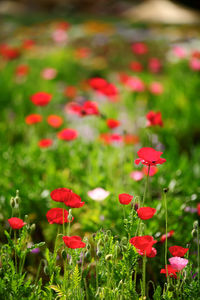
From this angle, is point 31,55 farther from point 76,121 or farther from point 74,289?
point 74,289

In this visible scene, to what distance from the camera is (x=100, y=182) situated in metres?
1.78

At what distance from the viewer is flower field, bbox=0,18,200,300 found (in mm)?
1107

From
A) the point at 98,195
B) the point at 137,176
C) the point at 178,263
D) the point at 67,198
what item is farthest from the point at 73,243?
the point at 137,176

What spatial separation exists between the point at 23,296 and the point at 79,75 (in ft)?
10.6

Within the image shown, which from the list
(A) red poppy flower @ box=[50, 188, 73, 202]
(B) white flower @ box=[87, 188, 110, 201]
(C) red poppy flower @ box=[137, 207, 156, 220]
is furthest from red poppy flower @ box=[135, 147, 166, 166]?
(B) white flower @ box=[87, 188, 110, 201]

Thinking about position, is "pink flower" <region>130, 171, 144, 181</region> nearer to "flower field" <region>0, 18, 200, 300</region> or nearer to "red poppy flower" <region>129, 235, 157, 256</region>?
"flower field" <region>0, 18, 200, 300</region>

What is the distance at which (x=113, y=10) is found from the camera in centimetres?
1011

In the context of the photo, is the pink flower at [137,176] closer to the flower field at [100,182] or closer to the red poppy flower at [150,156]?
the flower field at [100,182]

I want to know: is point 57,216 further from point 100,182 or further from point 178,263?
point 100,182

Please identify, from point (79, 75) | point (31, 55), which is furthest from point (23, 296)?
point (31, 55)

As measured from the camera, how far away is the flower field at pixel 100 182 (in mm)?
1107

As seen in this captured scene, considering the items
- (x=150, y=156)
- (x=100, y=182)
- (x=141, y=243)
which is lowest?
(x=100, y=182)

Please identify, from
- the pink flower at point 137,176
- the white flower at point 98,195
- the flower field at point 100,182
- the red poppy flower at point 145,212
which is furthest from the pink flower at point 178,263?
the pink flower at point 137,176

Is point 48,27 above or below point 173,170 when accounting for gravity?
above
